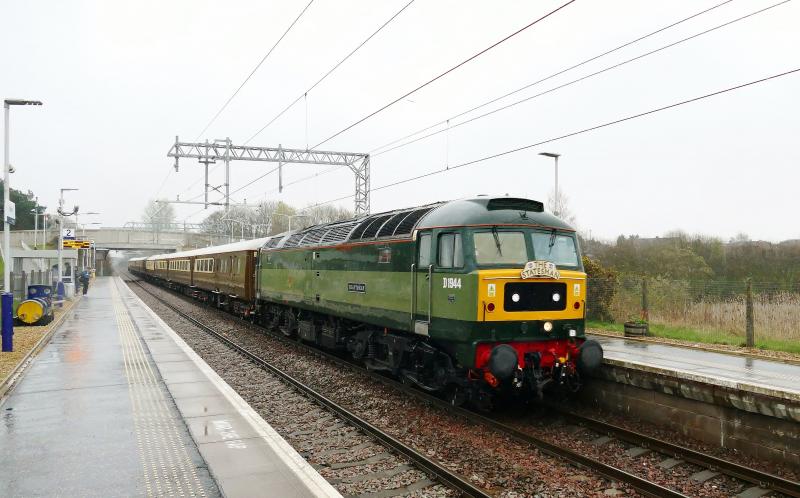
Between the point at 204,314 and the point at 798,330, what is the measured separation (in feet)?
77.5

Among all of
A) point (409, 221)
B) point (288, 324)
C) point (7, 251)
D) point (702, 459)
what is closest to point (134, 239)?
point (7, 251)

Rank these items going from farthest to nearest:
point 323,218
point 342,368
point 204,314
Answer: point 323,218
point 204,314
point 342,368

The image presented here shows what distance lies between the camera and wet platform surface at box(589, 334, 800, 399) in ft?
29.4

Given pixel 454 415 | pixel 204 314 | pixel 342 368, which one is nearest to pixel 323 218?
pixel 204 314

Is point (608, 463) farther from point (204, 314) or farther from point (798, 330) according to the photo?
point (204, 314)

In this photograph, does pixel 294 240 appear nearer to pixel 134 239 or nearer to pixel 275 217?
pixel 275 217

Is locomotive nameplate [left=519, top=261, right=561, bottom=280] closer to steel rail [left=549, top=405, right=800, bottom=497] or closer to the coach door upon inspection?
the coach door

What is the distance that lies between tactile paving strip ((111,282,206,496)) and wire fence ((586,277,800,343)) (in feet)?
42.6

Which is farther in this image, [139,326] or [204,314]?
[204,314]

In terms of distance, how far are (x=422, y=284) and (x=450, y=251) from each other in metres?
0.96

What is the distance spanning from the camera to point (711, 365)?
444 inches

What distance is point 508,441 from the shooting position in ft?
27.4

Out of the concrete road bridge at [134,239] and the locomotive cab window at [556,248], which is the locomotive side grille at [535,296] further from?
the concrete road bridge at [134,239]

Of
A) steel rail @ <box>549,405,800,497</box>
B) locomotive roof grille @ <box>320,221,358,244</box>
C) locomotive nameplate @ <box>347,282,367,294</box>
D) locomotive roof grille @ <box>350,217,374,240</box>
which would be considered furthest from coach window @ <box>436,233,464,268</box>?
locomotive roof grille @ <box>320,221,358,244</box>
